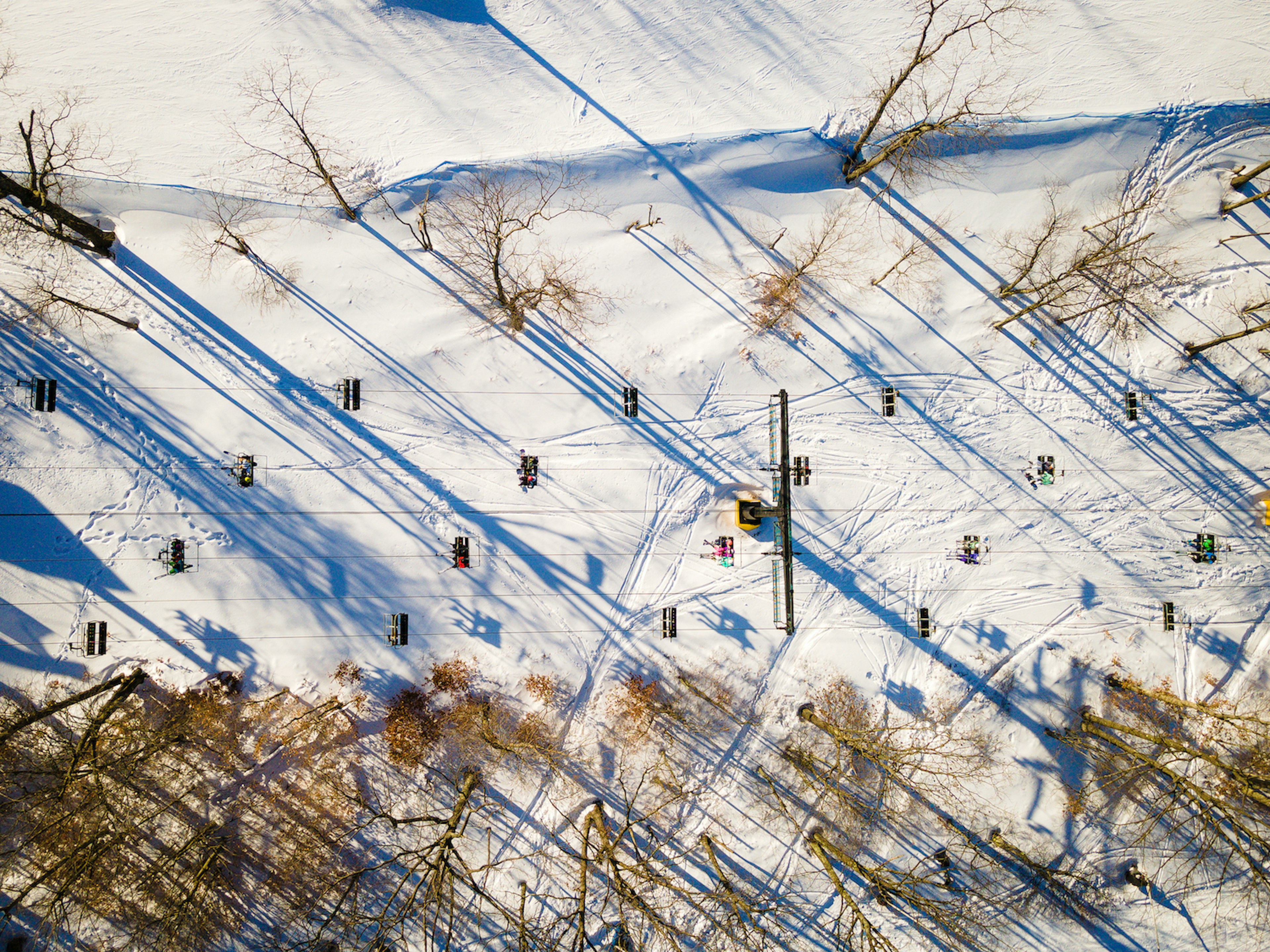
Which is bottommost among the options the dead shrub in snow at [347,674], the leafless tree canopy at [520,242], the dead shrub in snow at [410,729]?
the dead shrub in snow at [410,729]

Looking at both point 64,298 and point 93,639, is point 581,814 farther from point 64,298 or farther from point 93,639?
point 64,298

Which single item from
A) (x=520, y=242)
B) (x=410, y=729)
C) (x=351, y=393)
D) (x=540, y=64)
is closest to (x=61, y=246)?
(x=351, y=393)

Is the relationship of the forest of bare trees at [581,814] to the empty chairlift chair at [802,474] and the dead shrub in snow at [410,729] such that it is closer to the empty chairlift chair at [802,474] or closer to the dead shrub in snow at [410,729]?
the dead shrub in snow at [410,729]

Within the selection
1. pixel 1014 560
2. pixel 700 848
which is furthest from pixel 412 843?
pixel 1014 560

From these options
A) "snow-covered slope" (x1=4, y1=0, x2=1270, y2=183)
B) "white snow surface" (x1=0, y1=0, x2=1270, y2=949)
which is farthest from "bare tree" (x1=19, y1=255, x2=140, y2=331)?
"snow-covered slope" (x1=4, y1=0, x2=1270, y2=183)

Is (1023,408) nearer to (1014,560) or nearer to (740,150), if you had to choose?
(1014,560)

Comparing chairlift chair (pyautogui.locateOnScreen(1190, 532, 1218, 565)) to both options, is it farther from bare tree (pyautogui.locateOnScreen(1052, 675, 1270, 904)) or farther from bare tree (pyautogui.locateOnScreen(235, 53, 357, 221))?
bare tree (pyautogui.locateOnScreen(235, 53, 357, 221))

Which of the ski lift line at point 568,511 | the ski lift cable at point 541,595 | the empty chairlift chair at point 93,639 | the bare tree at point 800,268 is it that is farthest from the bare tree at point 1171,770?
the empty chairlift chair at point 93,639
